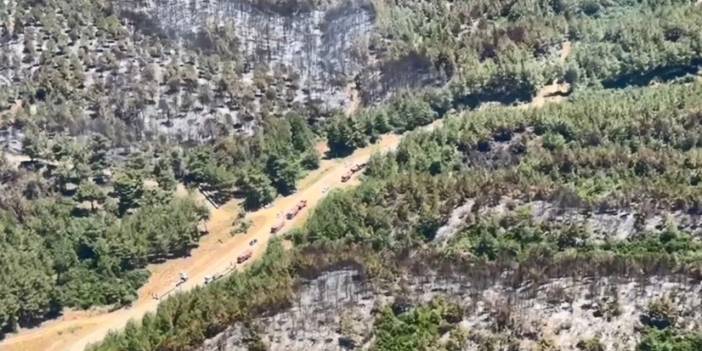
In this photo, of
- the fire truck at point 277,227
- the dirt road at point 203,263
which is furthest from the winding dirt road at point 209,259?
the fire truck at point 277,227

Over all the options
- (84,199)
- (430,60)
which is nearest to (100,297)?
(84,199)

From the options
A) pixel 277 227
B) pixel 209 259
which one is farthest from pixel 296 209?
pixel 209 259

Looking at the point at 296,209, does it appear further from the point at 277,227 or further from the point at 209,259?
the point at 209,259

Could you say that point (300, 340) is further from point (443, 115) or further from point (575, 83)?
point (575, 83)

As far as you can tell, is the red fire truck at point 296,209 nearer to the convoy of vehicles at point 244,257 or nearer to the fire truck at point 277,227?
the fire truck at point 277,227

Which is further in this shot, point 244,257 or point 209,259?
point 209,259

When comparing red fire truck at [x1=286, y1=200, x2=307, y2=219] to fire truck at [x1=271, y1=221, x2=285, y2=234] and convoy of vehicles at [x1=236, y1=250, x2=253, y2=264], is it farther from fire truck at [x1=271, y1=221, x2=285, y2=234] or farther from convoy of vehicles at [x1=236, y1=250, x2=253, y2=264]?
convoy of vehicles at [x1=236, y1=250, x2=253, y2=264]
